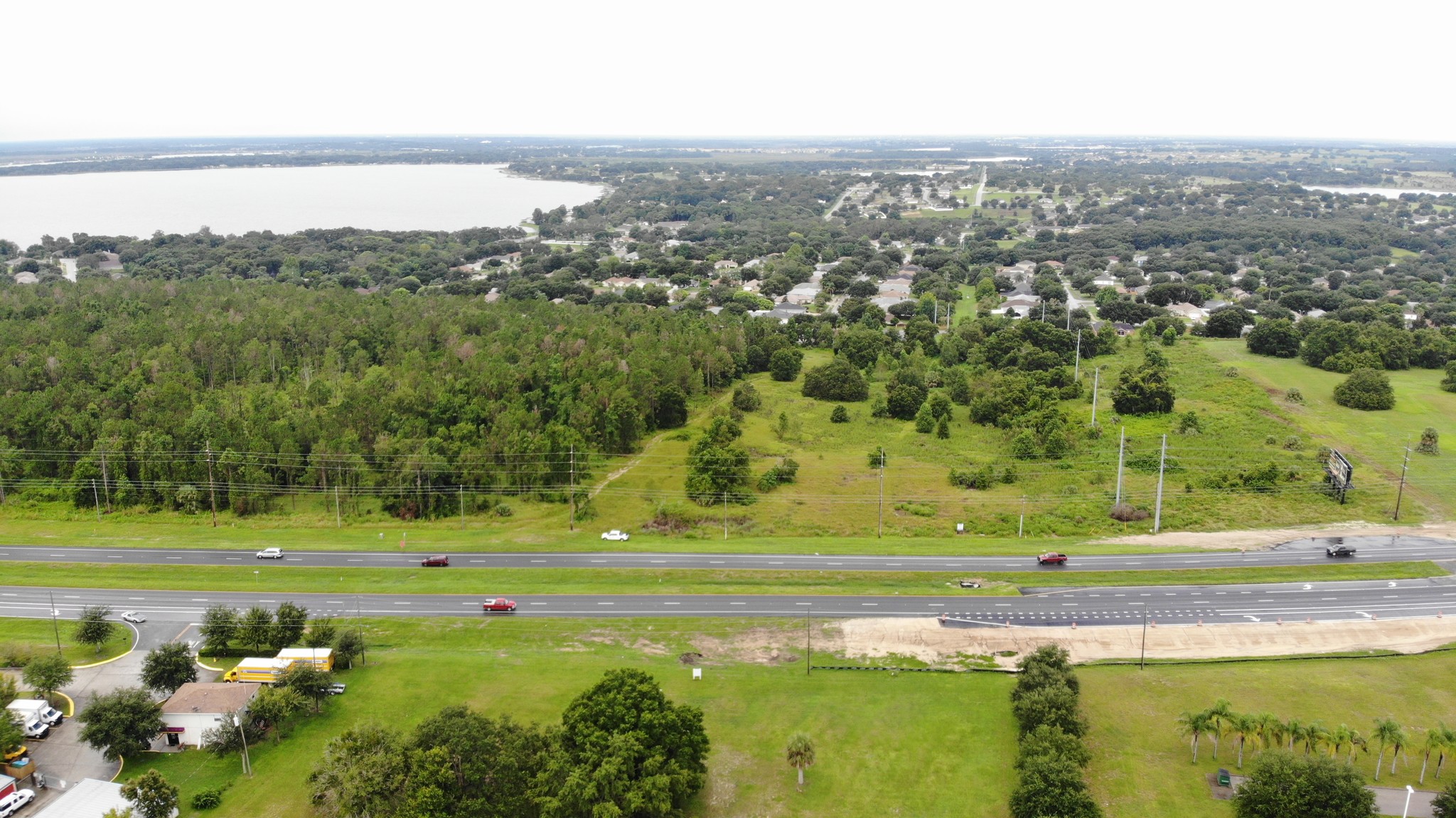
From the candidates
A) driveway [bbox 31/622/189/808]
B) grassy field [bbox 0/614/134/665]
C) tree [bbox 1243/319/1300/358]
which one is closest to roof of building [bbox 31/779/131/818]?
driveway [bbox 31/622/189/808]

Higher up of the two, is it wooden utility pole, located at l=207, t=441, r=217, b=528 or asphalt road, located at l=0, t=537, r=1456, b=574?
wooden utility pole, located at l=207, t=441, r=217, b=528

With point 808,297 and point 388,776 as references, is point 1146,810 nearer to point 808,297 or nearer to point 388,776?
point 388,776

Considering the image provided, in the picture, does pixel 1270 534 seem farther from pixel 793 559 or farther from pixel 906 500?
pixel 793 559

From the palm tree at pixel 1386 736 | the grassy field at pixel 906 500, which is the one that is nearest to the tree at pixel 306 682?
the grassy field at pixel 906 500

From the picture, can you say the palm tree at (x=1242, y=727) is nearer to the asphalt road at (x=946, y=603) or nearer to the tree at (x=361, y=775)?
the asphalt road at (x=946, y=603)

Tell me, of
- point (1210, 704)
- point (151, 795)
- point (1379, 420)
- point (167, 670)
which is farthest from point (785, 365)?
point (151, 795)

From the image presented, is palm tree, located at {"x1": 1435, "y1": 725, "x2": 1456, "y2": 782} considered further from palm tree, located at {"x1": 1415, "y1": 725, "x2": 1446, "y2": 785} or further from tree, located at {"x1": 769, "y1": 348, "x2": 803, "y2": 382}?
tree, located at {"x1": 769, "y1": 348, "x2": 803, "y2": 382}
